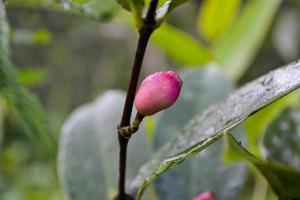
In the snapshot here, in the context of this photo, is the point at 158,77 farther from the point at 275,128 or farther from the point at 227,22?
the point at 227,22

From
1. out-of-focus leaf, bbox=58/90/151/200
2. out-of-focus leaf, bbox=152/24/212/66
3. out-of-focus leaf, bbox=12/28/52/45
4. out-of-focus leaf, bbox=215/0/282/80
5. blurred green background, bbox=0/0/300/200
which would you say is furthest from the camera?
blurred green background, bbox=0/0/300/200

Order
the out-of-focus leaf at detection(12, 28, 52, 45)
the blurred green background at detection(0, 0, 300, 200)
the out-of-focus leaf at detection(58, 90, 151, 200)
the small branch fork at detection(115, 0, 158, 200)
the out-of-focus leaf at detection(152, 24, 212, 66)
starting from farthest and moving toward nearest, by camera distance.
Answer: the blurred green background at detection(0, 0, 300, 200), the out-of-focus leaf at detection(152, 24, 212, 66), the out-of-focus leaf at detection(12, 28, 52, 45), the out-of-focus leaf at detection(58, 90, 151, 200), the small branch fork at detection(115, 0, 158, 200)

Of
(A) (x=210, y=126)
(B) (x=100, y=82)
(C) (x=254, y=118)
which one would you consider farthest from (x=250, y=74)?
(A) (x=210, y=126)

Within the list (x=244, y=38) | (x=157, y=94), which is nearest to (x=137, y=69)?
(x=157, y=94)

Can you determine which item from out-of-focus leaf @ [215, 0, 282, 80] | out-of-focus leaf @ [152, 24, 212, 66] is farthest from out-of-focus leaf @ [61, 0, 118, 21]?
out-of-focus leaf @ [215, 0, 282, 80]

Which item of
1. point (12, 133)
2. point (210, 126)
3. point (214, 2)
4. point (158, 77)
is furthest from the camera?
point (12, 133)

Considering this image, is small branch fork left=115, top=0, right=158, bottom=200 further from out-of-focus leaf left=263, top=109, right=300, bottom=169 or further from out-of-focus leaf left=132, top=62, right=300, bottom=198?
out-of-focus leaf left=263, top=109, right=300, bottom=169

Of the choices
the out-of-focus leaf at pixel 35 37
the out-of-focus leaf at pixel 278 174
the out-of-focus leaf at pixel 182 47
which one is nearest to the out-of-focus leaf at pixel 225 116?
the out-of-focus leaf at pixel 278 174
